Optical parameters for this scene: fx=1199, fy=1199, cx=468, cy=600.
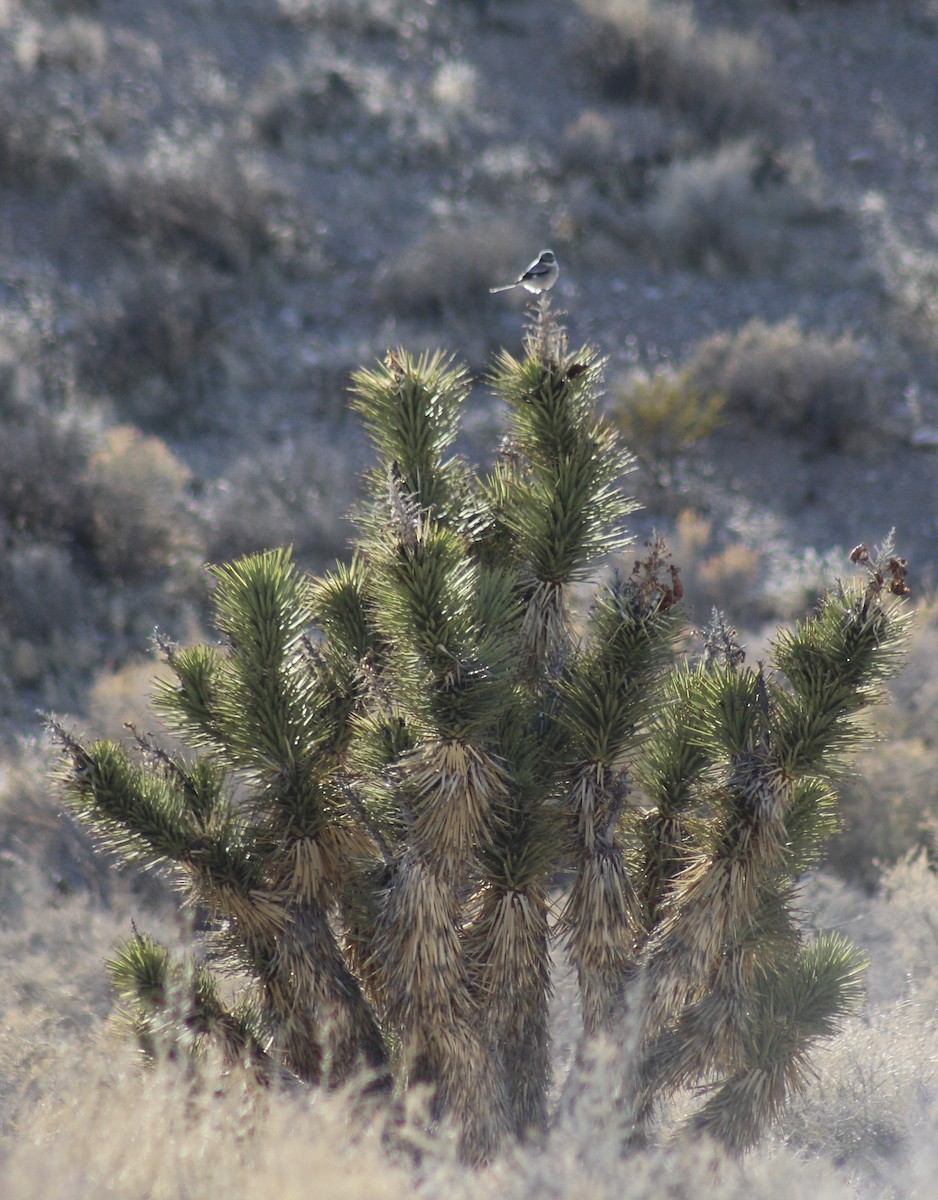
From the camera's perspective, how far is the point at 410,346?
614 inches

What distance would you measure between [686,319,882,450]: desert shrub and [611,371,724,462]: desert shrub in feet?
2.88

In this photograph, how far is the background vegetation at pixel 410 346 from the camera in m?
5.79

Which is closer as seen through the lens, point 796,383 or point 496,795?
point 496,795

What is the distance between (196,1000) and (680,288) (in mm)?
15040

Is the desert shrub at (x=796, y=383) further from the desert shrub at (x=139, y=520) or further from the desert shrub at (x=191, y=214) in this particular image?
the desert shrub at (x=139, y=520)

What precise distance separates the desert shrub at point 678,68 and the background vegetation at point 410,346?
77mm

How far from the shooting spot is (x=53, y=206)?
54.7 feet

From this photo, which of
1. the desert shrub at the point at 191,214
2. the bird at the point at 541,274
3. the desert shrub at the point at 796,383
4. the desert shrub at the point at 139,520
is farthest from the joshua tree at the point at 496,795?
the desert shrub at the point at 191,214

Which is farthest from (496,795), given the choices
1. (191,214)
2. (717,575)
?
(191,214)

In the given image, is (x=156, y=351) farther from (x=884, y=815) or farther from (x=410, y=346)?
(x=884, y=815)

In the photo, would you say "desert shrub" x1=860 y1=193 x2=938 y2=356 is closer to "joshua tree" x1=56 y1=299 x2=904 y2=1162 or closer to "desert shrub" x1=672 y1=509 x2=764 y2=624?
"desert shrub" x1=672 y1=509 x2=764 y2=624

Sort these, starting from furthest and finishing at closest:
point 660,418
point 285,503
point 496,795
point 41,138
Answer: point 41,138, point 660,418, point 285,503, point 496,795

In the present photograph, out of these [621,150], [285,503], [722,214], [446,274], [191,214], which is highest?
[621,150]

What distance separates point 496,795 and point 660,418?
10.8 m
